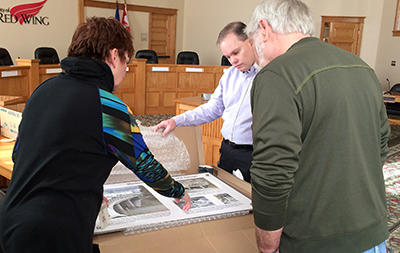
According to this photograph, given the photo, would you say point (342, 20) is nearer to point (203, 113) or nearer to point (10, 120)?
point (203, 113)

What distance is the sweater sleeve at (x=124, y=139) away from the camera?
0.98m

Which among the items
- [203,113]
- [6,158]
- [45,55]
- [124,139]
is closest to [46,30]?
[45,55]

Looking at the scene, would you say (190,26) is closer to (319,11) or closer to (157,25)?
(157,25)

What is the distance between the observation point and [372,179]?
98 centimetres

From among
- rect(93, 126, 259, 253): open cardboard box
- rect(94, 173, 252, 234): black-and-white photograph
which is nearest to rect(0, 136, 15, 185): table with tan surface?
rect(94, 173, 252, 234): black-and-white photograph

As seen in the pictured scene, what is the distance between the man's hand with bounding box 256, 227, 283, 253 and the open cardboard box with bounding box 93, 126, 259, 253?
14cm

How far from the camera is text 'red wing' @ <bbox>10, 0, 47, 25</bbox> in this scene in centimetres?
880

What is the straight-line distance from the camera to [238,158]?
199 cm

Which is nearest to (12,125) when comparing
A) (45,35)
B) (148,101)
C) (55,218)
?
(55,218)

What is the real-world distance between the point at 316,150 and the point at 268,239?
0.26 m

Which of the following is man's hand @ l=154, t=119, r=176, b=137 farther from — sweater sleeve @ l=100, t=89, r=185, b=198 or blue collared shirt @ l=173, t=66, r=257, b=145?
sweater sleeve @ l=100, t=89, r=185, b=198

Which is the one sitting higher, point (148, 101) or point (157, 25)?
point (157, 25)

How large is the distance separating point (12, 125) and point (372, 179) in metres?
2.29

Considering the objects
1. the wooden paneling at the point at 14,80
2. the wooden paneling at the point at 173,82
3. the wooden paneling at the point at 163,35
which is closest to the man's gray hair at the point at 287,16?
the wooden paneling at the point at 14,80
